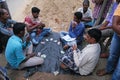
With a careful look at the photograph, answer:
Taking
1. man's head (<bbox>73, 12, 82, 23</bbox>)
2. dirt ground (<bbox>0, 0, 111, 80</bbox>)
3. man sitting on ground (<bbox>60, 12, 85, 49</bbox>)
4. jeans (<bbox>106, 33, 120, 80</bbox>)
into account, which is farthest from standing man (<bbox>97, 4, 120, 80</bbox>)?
dirt ground (<bbox>0, 0, 111, 80</bbox>)

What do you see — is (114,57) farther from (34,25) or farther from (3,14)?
(3,14)

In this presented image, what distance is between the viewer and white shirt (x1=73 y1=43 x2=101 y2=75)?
12.6ft

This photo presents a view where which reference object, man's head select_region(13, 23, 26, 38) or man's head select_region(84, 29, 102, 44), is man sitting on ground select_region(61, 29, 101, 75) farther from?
man's head select_region(13, 23, 26, 38)

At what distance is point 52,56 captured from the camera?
471 cm

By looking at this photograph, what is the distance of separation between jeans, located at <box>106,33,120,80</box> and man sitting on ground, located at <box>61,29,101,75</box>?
0.25 m

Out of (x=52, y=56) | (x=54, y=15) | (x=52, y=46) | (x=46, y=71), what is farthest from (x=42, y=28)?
(x=54, y=15)

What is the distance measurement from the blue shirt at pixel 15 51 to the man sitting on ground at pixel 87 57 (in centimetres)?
83

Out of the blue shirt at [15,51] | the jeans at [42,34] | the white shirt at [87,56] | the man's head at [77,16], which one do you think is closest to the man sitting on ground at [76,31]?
the man's head at [77,16]

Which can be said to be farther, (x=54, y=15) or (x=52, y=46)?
(x=54, y=15)

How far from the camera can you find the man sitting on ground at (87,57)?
12.5ft

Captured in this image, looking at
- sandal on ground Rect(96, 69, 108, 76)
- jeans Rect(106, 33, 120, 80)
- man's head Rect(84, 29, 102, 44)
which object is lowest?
sandal on ground Rect(96, 69, 108, 76)

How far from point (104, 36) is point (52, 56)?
3.76ft

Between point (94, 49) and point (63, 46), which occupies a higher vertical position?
point (94, 49)

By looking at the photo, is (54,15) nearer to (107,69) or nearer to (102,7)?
(102,7)
